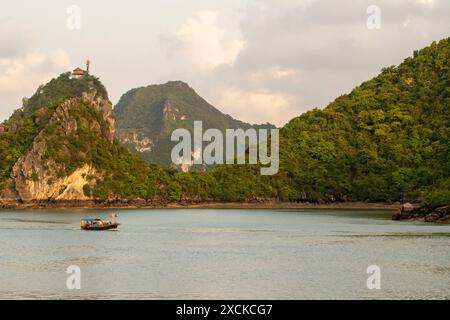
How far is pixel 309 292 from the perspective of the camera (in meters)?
47.1

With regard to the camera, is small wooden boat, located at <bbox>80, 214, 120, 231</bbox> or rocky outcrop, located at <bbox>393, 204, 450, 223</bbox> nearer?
small wooden boat, located at <bbox>80, 214, 120, 231</bbox>

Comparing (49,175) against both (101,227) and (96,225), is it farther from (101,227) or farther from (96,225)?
(101,227)

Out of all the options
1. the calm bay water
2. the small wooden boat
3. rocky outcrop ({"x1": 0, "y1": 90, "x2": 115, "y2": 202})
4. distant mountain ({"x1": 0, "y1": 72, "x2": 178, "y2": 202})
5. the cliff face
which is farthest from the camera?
distant mountain ({"x1": 0, "y1": 72, "x2": 178, "y2": 202})

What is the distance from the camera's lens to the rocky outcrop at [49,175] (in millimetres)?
175250

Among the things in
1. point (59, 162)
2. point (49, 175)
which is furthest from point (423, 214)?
point (59, 162)

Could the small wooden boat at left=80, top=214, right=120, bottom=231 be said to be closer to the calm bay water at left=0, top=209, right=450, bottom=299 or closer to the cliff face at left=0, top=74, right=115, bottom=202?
the calm bay water at left=0, top=209, right=450, bottom=299

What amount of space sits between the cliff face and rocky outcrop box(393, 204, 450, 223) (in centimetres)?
8942

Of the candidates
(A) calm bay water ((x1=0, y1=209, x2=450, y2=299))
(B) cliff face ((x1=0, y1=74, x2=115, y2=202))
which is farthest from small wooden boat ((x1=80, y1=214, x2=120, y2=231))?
(B) cliff face ((x1=0, y1=74, x2=115, y2=202))

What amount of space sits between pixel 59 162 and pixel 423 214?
98.2 meters

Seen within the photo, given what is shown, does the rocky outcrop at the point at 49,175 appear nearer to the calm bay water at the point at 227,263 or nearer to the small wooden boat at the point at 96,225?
the calm bay water at the point at 227,263

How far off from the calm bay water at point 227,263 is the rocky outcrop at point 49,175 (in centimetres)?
7796

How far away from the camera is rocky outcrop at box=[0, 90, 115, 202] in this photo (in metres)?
175
